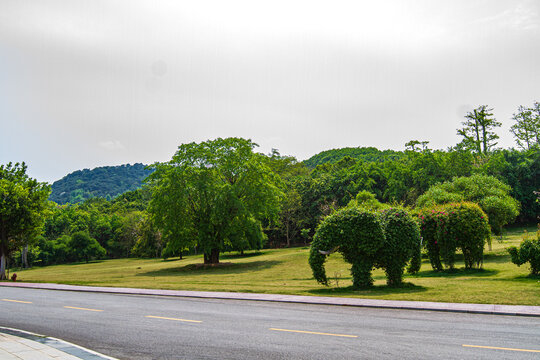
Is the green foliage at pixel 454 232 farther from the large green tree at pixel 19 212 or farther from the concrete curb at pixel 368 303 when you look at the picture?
the large green tree at pixel 19 212

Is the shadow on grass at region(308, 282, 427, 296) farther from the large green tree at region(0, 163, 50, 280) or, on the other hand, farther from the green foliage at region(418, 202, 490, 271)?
the large green tree at region(0, 163, 50, 280)

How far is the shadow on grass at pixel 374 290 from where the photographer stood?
1852 cm

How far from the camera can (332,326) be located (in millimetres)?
11594

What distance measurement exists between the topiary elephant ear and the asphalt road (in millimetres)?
4214

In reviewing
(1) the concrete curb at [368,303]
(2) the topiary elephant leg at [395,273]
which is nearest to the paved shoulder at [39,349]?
(1) the concrete curb at [368,303]

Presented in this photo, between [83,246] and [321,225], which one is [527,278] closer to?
[321,225]

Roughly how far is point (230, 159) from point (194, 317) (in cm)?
3268

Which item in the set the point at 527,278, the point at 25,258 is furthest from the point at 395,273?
the point at 25,258

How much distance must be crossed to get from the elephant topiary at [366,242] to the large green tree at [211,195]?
22.9m

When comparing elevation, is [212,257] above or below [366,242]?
below

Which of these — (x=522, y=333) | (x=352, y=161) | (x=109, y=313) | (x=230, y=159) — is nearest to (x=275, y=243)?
(x=352, y=161)

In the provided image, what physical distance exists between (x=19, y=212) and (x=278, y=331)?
36.9m

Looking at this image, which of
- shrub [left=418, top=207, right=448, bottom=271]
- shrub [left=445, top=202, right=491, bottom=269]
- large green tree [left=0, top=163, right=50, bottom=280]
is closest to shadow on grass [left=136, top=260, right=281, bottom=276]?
large green tree [left=0, top=163, right=50, bottom=280]

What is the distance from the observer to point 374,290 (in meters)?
19.5
